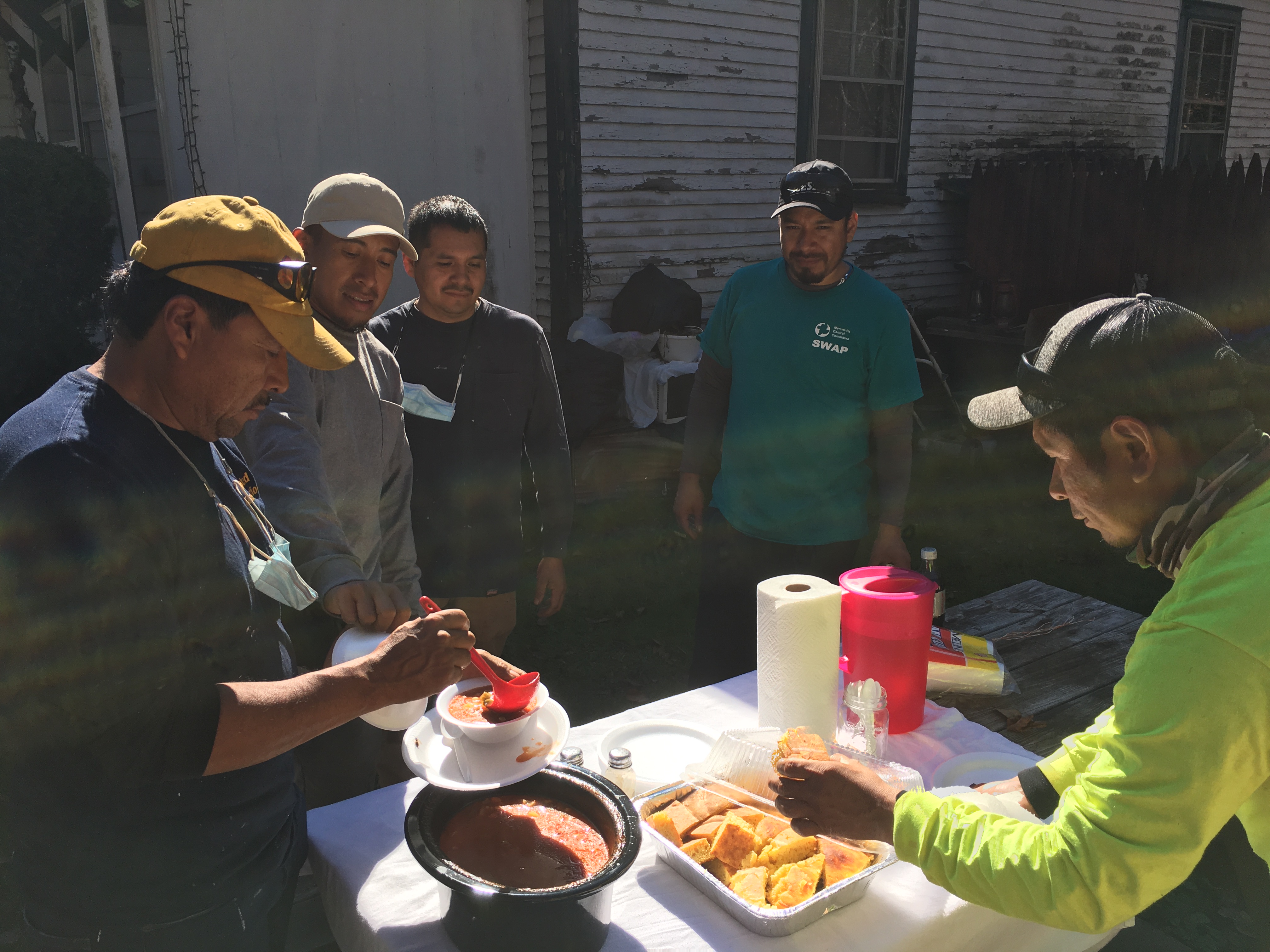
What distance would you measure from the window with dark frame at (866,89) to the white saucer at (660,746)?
7.37m

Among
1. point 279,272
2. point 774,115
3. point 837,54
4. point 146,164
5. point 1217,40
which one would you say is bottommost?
point 279,272

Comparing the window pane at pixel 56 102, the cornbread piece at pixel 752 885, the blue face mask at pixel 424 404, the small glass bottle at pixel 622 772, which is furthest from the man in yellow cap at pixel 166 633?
the window pane at pixel 56 102

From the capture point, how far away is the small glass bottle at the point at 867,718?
2.02 m

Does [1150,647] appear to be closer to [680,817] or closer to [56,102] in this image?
[680,817]

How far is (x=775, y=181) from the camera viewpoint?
321 inches

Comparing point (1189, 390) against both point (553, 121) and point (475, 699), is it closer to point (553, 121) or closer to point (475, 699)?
point (475, 699)

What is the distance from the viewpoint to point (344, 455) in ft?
8.34

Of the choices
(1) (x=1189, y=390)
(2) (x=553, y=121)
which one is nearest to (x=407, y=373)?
(1) (x=1189, y=390)

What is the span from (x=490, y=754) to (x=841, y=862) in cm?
69

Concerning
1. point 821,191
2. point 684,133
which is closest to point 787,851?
point 821,191

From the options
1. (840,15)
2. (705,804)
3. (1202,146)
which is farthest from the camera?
(1202,146)

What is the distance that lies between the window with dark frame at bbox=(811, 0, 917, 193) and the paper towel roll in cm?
727

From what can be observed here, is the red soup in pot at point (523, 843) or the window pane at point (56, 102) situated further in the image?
the window pane at point (56, 102)

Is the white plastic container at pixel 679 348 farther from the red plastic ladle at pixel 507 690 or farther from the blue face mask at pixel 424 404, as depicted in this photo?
the red plastic ladle at pixel 507 690
